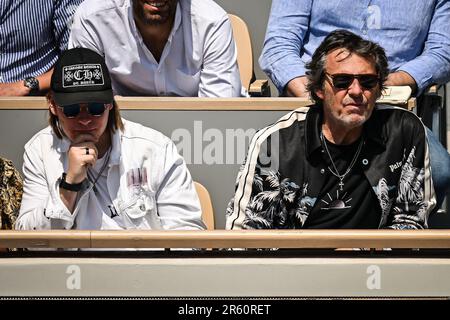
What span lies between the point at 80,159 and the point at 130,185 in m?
0.25

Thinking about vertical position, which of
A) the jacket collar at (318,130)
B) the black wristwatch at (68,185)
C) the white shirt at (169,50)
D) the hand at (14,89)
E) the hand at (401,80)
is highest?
the white shirt at (169,50)

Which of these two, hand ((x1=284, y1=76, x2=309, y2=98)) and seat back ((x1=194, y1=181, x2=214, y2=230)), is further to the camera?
hand ((x1=284, y1=76, x2=309, y2=98))

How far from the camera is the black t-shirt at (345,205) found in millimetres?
4035

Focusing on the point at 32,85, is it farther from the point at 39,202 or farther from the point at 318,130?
the point at 318,130

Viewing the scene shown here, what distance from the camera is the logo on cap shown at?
4.01 m

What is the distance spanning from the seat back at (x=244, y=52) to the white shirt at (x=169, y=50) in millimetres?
686

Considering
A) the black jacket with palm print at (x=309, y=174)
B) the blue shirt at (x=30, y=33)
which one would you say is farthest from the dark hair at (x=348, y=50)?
the blue shirt at (x=30, y=33)

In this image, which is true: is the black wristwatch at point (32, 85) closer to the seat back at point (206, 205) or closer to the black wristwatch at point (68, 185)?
the seat back at point (206, 205)

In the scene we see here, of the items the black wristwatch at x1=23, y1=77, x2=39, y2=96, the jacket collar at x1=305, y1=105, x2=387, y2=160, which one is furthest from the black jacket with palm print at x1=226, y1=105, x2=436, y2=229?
the black wristwatch at x1=23, y1=77, x2=39, y2=96

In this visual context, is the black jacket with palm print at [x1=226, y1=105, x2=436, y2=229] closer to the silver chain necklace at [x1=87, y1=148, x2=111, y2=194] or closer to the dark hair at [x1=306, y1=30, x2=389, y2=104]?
the dark hair at [x1=306, y1=30, x2=389, y2=104]

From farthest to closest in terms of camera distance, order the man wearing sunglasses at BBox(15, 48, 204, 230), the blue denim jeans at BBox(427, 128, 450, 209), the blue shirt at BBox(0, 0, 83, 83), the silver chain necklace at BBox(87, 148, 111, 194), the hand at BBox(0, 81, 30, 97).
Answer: the blue shirt at BBox(0, 0, 83, 83), the hand at BBox(0, 81, 30, 97), the blue denim jeans at BBox(427, 128, 450, 209), the silver chain necklace at BBox(87, 148, 111, 194), the man wearing sunglasses at BBox(15, 48, 204, 230)

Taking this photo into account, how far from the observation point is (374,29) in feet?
16.9

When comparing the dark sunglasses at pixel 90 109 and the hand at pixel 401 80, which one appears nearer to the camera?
the dark sunglasses at pixel 90 109
